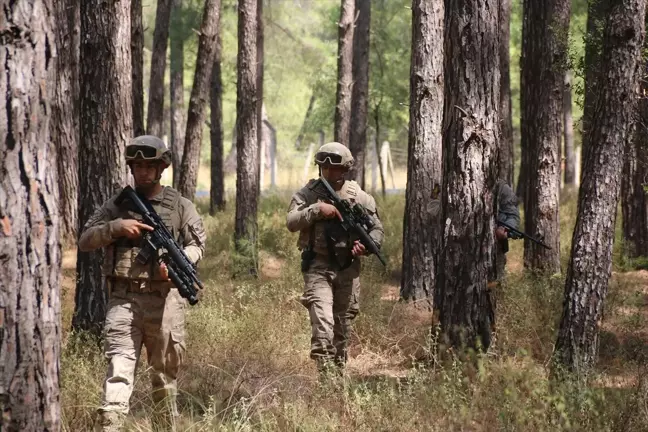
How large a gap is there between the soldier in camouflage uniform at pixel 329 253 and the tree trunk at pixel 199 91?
6955mm

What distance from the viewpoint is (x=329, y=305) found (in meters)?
6.71

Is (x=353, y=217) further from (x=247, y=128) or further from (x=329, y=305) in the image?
(x=247, y=128)

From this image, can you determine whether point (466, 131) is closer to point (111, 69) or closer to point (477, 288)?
point (477, 288)

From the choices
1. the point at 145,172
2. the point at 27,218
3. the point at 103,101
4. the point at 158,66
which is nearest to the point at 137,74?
the point at 103,101

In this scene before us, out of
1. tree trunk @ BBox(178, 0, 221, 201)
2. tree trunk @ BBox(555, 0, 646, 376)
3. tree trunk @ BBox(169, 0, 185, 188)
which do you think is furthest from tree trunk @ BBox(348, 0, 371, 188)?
tree trunk @ BBox(555, 0, 646, 376)

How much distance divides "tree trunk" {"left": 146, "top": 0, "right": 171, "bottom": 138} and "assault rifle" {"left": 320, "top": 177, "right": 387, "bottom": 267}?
33.8 feet

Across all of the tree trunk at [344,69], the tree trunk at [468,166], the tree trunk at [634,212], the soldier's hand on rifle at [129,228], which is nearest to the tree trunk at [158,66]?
the tree trunk at [344,69]

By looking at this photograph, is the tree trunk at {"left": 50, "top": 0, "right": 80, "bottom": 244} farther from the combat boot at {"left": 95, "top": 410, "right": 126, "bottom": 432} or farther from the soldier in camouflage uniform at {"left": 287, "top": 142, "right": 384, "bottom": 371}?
the combat boot at {"left": 95, "top": 410, "right": 126, "bottom": 432}

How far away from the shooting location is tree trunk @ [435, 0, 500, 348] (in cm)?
639

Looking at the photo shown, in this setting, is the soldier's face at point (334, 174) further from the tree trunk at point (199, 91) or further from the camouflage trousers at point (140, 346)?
the tree trunk at point (199, 91)

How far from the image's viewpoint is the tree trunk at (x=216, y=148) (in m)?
20.7

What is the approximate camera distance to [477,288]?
6559 millimetres

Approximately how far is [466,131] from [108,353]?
2.98 metres

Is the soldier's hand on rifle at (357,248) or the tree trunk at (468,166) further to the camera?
the soldier's hand on rifle at (357,248)
